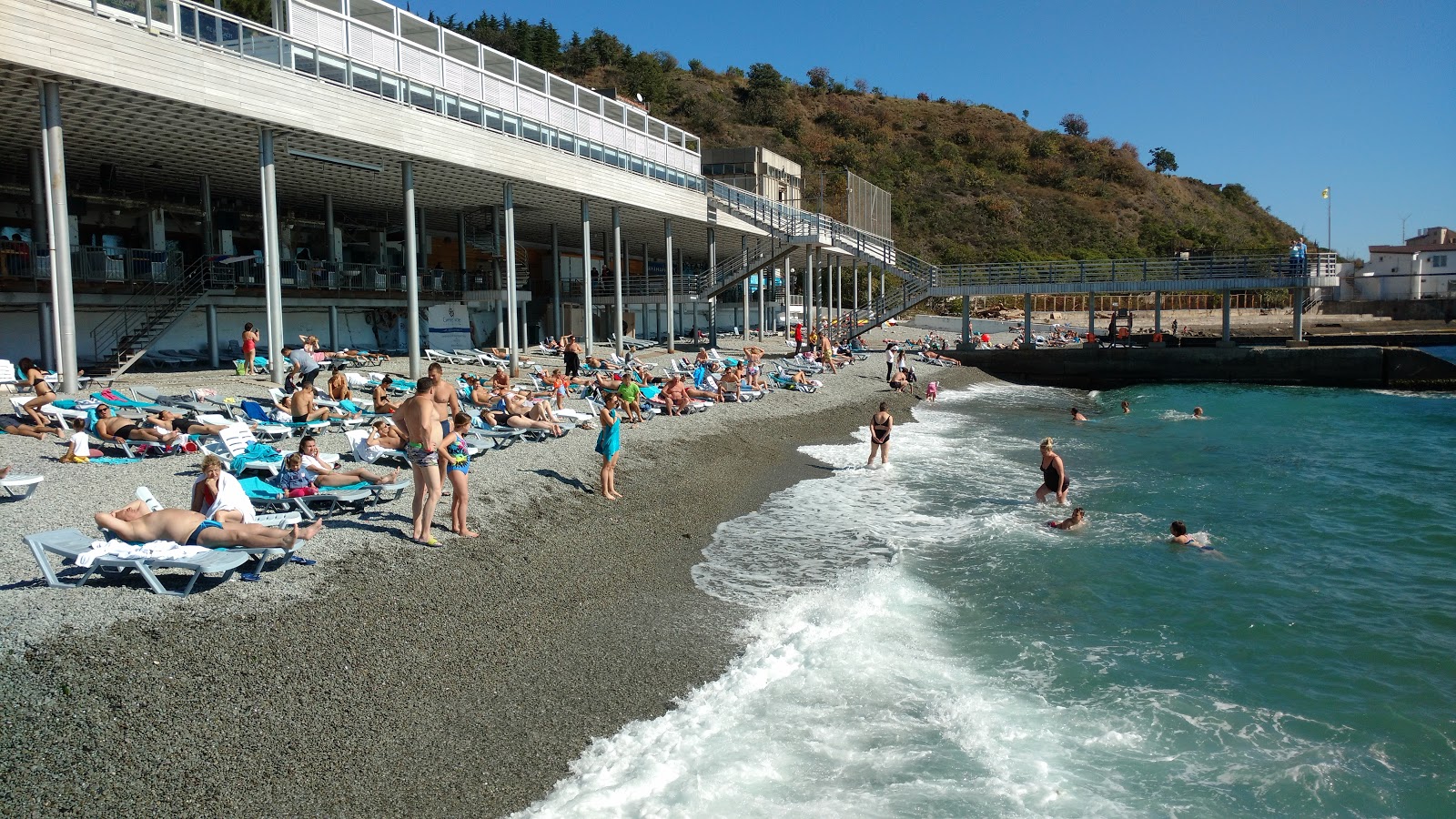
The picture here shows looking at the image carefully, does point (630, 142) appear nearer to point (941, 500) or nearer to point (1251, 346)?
point (941, 500)

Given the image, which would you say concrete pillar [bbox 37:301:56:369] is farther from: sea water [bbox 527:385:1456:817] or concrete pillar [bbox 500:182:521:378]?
sea water [bbox 527:385:1456:817]

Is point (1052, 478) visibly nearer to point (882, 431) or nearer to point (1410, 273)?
point (882, 431)

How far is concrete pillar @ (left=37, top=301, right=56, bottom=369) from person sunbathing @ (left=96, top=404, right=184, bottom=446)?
29.9ft

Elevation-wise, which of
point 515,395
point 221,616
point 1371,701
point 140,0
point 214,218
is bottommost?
point 1371,701

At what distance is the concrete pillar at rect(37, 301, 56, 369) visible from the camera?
18.7 m

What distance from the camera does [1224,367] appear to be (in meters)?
37.7

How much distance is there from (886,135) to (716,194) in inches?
2882

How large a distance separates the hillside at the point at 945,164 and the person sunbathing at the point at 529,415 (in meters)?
69.0

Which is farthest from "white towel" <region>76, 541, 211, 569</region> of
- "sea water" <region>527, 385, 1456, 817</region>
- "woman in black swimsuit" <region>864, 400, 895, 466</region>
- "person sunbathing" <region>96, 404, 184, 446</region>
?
"woman in black swimsuit" <region>864, 400, 895, 466</region>

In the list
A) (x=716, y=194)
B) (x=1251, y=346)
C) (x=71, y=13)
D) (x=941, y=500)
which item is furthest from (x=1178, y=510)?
(x=1251, y=346)

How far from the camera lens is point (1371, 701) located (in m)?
7.65

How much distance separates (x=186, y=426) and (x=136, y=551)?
6554 mm

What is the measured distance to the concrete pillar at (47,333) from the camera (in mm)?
18734

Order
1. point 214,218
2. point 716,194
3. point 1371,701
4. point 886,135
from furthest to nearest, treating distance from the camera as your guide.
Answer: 1. point 886,135
2. point 716,194
3. point 214,218
4. point 1371,701
